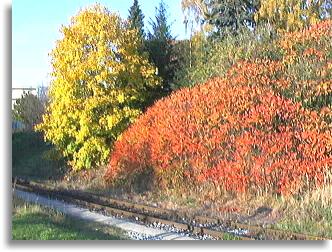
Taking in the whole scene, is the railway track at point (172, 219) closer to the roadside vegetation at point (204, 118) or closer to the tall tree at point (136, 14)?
the roadside vegetation at point (204, 118)

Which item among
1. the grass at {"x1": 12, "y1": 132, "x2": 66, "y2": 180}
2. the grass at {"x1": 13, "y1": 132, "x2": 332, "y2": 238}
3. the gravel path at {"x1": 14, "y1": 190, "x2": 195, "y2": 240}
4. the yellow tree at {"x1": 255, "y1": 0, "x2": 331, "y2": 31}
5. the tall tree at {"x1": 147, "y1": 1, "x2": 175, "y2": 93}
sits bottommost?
the gravel path at {"x1": 14, "y1": 190, "x2": 195, "y2": 240}

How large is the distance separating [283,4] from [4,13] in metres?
20.0

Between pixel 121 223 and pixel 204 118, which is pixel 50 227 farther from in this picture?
pixel 204 118

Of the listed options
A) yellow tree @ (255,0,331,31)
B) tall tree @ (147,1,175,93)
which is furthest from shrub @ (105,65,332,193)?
yellow tree @ (255,0,331,31)

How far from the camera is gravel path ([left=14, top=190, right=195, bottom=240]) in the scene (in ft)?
30.3

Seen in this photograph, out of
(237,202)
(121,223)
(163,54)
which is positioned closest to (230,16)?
(163,54)

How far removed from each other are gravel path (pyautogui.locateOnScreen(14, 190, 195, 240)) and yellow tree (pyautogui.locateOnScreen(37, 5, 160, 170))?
3.59 meters

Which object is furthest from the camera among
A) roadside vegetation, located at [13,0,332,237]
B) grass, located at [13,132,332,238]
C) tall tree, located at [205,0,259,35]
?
tall tree, located at [205,0,259,35]

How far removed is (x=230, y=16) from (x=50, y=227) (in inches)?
585

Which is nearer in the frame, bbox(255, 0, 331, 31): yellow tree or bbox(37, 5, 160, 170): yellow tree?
bbox(37, 5, 160, 170): yellow tree

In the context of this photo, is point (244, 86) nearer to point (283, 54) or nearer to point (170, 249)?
point (283, 54)

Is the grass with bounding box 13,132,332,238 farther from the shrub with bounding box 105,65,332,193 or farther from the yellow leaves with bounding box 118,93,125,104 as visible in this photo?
the yellow leaves with bounding box 118,93,125,104

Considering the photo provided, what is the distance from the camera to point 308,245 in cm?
699

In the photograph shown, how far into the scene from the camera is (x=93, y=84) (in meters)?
17.7
